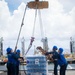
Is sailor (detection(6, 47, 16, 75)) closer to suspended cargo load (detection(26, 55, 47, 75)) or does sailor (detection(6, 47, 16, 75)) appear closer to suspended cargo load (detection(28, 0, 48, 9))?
suspended cargo load (detection(26, 55, 47, 75))

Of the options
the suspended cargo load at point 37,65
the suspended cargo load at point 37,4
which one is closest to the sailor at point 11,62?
the suspended cargo load at point 37,65

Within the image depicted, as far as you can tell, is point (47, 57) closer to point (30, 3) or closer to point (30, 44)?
point (30, 44)

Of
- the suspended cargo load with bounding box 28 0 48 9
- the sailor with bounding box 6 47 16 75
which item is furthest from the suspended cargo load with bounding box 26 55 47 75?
the suspended cargo load with bounding box 28 0 48 9


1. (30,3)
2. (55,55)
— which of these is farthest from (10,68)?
(30,3)

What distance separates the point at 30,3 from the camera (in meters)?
12.7

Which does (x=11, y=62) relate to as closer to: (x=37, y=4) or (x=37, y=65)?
(x=37, y=65)

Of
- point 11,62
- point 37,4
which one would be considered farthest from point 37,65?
point 37,4

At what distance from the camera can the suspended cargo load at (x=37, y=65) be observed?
Answer: 11.4 meters

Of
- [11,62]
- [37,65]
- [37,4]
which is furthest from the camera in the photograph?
[37,4]

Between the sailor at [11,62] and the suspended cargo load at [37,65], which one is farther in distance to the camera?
the sailor at [11,62]

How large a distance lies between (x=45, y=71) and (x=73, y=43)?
76.7 m

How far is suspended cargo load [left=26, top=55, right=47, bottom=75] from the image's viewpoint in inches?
451

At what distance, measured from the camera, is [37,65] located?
37.8 feet

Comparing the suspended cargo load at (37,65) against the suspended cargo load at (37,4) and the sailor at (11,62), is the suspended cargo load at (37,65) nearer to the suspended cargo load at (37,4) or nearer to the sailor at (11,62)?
the sailor at (11,62)
